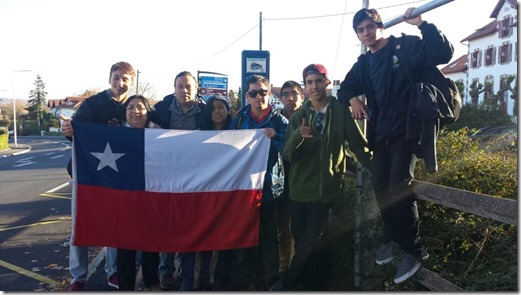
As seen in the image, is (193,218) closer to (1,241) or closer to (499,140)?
(499,140)

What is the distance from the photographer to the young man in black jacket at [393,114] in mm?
3371

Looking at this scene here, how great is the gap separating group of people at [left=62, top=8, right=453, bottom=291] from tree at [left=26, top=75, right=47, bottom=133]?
93.7 metres

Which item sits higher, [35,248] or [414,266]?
[414,266]

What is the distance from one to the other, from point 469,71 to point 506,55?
7.20 meters

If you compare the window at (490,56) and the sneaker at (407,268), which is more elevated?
the window at (490,56)

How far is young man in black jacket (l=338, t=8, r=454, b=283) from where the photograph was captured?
337 cm

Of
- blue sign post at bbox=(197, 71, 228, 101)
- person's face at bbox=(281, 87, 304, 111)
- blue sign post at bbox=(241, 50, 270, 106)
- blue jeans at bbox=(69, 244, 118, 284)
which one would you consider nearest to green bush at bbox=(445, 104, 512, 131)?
blue sign post at bbox=(197, 71, 228, 101)

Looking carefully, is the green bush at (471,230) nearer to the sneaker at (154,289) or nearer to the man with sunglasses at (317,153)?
the man with sunglasses at (317,153)

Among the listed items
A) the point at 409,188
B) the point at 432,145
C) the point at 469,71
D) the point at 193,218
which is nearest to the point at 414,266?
the point at 409,188

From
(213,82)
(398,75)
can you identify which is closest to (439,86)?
(398,75)

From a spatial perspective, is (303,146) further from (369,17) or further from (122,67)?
(122,67)

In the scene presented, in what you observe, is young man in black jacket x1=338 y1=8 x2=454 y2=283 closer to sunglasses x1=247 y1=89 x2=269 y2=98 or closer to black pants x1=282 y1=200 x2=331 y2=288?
black pants x1=282 y1=200 x2=331 y2=288

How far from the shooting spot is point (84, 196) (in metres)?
4.83

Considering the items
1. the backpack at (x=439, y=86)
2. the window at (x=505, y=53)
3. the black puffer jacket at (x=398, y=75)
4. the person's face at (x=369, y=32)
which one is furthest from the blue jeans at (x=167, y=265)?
the window at (x=505, y=53)
